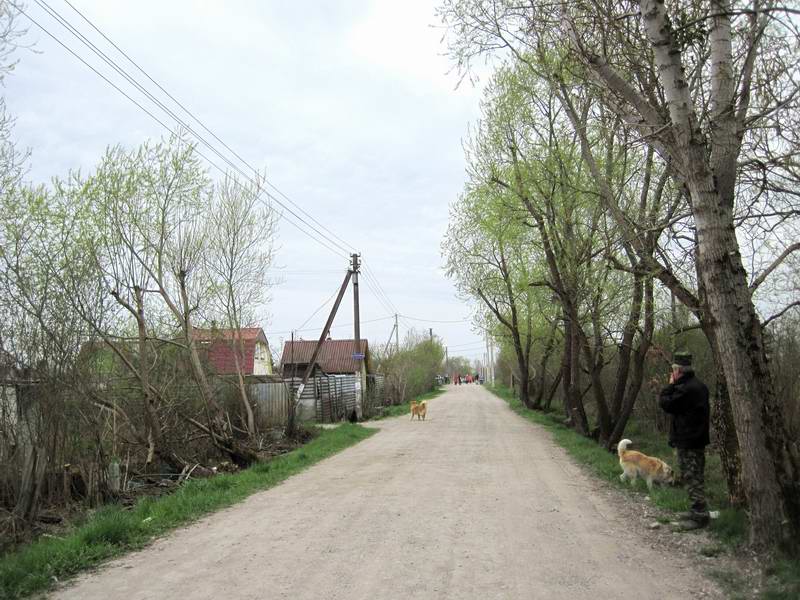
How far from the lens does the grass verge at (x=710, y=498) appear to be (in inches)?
187

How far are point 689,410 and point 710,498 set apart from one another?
7.62 feet

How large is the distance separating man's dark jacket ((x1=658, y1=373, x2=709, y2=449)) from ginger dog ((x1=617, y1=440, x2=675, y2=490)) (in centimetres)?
210

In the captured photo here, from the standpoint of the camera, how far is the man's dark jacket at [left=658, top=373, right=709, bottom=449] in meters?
6.65

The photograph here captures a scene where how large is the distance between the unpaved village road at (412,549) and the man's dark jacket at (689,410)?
108 cm

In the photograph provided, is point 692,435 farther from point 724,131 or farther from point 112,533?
point 112,533

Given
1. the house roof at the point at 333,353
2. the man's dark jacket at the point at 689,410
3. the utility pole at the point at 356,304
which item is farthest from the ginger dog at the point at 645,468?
the house roof at the point at 333,353

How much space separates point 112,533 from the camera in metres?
6.67

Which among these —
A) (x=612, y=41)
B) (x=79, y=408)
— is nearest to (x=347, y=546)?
(x=79, y=408)

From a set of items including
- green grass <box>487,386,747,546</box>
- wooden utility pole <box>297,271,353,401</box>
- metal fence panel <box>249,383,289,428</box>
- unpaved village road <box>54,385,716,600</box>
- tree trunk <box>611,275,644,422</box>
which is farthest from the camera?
wooden utility pole <box>297,271,353,401</box>

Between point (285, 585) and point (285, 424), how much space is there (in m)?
14.3

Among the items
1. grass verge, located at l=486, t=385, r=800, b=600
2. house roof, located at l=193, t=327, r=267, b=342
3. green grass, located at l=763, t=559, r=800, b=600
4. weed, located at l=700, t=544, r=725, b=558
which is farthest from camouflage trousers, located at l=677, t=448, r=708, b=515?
house roof, located at l=193, t=327, r=267, b=342

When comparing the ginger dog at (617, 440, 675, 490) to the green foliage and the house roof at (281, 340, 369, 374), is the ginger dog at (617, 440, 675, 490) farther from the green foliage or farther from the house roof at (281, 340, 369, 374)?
the house roof at (281, 340, 369, 374)

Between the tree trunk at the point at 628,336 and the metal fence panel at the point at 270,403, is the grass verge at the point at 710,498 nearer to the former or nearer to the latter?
the tree trunk at the point at 628,336

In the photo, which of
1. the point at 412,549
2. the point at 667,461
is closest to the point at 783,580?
the point at 412,549
